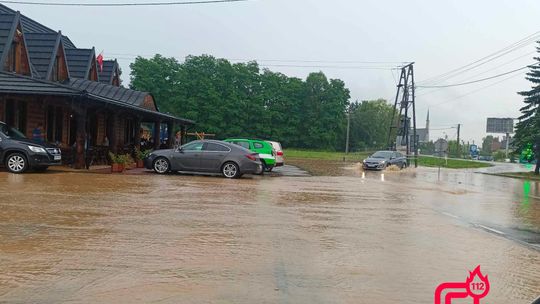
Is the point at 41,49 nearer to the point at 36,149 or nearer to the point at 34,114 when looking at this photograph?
the point at 34,114

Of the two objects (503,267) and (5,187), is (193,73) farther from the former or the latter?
(503,267)

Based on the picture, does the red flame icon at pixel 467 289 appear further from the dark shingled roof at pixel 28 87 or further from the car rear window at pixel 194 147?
the dark shingled roof at pixel 28 87

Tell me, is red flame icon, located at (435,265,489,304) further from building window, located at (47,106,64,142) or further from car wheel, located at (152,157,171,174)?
building window, located at (47,106,64,142)

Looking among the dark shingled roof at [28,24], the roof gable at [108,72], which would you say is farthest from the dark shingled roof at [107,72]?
the dark shingled roof at [28,24]

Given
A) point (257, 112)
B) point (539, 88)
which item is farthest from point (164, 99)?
point (539, 88)

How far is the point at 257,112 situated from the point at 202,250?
256 feet

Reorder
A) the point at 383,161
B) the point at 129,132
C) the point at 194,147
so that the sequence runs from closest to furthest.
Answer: the point at 194,147 → the point at 129,132 → the point at 383,161

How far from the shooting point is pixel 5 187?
1280cm

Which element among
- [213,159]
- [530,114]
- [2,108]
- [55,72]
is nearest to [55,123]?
[55,72]

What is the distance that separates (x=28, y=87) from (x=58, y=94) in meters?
1.30

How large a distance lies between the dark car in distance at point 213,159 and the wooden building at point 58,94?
11.5 feet

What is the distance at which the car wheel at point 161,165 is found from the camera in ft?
65.0

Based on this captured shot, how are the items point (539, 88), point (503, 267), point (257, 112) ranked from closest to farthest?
point (503, 267)
point (539, 88)
point (257, 112)

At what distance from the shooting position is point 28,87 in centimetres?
1877
